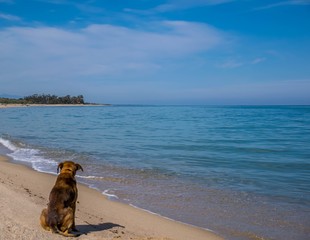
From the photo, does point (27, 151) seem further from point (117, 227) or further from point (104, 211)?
point (117, 227)

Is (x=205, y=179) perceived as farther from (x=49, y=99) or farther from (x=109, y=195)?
(x=49, y=99)

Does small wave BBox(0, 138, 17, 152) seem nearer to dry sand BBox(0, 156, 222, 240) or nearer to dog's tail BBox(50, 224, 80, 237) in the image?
dry sand BBox(0, 156, 222, 240)

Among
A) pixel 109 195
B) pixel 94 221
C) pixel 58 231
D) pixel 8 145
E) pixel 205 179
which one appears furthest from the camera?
pixel 8 145

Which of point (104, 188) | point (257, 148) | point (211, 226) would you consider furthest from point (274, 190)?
point (257, 148)

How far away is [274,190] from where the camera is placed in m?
10.4

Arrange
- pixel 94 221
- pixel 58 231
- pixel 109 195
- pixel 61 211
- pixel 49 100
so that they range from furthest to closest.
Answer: pixel 49 100 → pixel 109 195 → pixel 94 221 → pixel 61 211 → pixel 58 231

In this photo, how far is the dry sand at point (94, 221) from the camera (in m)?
5.57

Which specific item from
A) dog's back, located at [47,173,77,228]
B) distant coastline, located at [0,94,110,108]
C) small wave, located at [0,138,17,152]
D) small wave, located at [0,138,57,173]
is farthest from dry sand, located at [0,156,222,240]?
distant coastline, located at [0,94,110,108]

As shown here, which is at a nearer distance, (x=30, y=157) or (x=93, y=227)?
(x=93, y=227)

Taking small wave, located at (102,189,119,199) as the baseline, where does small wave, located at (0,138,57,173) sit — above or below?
above

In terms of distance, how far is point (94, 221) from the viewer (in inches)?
272

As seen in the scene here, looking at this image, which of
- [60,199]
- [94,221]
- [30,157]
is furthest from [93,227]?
[30,157]

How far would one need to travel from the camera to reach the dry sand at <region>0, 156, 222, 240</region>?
5.57 metres

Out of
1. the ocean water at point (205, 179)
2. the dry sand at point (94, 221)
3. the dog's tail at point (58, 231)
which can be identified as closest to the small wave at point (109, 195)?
the ocean water at point (205, 179)
